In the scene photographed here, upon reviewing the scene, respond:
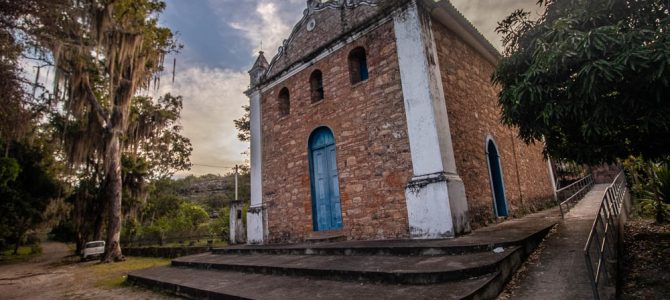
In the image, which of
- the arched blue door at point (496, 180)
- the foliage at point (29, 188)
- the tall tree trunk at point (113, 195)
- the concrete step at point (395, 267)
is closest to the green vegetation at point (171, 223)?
the tall tree trunk at point (113, 195)

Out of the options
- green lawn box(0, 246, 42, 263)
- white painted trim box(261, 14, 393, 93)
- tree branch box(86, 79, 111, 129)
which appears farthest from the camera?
green lawn box(0, 246, 42, 263)

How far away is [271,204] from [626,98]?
26.1ft

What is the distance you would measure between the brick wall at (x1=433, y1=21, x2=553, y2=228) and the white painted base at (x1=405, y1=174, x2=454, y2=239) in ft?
3.42

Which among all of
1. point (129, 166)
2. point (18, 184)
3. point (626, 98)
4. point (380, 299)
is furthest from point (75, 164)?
point (626, 98)

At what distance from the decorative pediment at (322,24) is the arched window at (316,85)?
1.92ft

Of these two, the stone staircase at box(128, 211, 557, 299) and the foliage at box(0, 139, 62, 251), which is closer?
the stone staircase at box(128, 211, 557, 299)

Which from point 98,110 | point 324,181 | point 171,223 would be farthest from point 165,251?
point 324,181

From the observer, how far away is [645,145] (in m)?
3.98

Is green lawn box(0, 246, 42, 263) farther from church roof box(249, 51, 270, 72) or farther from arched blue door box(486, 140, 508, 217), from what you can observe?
arched blue door box(486, 140, 508, 217)

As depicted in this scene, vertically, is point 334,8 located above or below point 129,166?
above

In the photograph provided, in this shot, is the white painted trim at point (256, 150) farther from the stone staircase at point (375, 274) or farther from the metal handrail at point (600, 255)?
the metal handrail at point (600, 255)

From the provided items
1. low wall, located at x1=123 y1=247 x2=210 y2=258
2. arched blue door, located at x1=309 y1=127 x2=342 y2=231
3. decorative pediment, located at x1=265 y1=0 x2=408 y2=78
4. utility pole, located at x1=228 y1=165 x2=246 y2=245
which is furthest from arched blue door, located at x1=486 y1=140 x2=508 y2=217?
low wall, located at x1=123 y1=247 x2=210 y2=258

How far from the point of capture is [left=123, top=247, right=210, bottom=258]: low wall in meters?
11.3

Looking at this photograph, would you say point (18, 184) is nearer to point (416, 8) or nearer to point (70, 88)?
point (70, 88)
